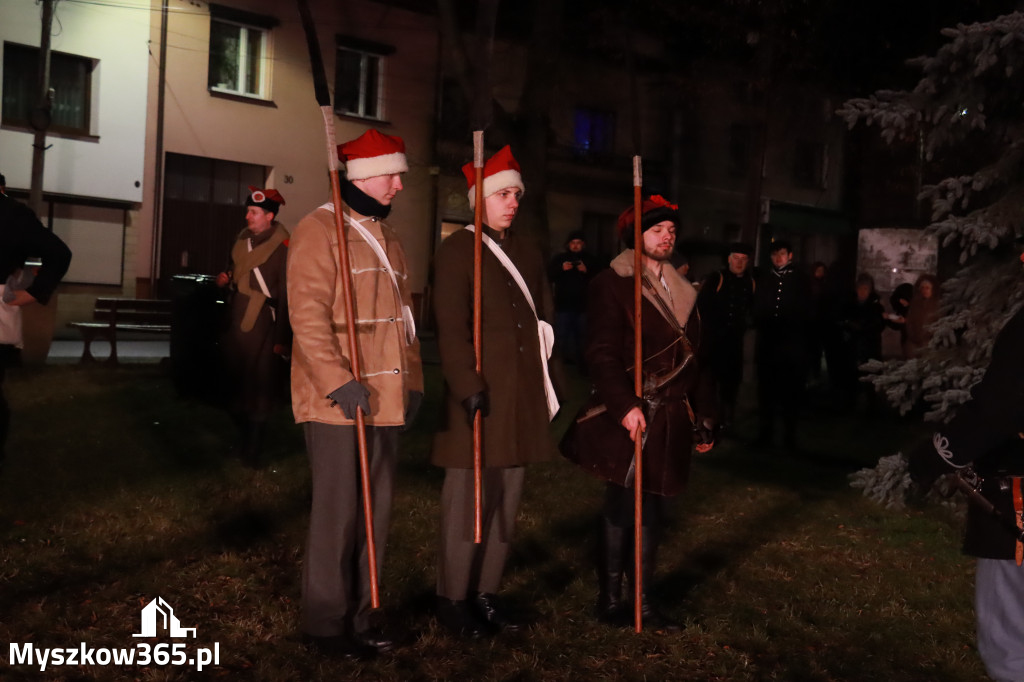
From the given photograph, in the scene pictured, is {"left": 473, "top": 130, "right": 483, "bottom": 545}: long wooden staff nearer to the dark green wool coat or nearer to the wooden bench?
the dark green wool coat

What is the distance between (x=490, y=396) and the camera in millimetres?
4980

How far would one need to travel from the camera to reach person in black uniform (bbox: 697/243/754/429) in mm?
11180

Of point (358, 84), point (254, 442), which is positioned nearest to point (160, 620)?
point (254, 442)

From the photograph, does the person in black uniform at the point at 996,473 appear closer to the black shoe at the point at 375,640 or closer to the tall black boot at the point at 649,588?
the tall black boot at the point at 649,588

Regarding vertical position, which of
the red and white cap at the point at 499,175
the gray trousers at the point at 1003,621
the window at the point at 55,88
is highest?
the window at the point at 55,88

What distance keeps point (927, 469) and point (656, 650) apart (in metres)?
1.76

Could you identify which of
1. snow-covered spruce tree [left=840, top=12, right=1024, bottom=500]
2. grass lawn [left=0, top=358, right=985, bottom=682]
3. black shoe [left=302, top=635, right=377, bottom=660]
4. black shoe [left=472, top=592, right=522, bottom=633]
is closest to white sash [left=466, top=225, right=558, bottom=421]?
black shoe [left=472, top=592, right=522, bottom=633]

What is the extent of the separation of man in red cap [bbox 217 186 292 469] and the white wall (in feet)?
56.6

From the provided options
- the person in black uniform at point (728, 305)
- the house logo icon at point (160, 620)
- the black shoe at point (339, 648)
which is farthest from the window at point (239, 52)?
the black shoe at point (339, 648)

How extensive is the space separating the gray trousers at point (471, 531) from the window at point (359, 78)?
23542 mm

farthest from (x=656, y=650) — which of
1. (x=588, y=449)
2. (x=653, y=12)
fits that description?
(x=653, y=12)

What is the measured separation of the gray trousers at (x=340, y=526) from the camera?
4.63 m

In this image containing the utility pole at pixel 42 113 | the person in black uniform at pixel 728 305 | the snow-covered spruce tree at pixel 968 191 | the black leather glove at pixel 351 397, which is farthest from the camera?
the utility pole at pixel 42 113

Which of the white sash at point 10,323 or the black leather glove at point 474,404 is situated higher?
the white sash at point 10,323
